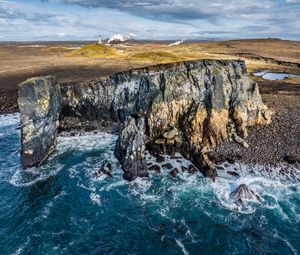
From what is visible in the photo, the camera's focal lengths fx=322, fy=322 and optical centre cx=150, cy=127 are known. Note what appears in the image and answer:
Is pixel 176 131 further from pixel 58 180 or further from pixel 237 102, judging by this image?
pixel 58 180

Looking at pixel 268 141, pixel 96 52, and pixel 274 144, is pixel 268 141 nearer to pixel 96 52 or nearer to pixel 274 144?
pixel 274 144

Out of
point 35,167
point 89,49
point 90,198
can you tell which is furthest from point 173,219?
point 89,49

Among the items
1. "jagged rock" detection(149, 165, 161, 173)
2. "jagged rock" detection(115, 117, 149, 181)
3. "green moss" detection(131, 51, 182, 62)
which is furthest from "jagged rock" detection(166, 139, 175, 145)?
"green moss" detection(131, 51, 182, 62)

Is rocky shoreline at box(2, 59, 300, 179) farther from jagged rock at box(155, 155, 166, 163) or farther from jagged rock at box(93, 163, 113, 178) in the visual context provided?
jagged rock at box(93, 163, 113, 178)

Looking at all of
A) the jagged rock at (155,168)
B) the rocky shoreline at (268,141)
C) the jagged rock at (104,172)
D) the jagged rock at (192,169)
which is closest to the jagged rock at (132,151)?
the rocky shoreline at (268,141)

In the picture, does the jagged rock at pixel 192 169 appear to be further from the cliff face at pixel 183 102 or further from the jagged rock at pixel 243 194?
the jagged rock at pixel 243 194

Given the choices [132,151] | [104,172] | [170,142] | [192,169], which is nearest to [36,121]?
[104,172]

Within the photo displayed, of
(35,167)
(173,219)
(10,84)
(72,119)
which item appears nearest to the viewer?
(173,219)
